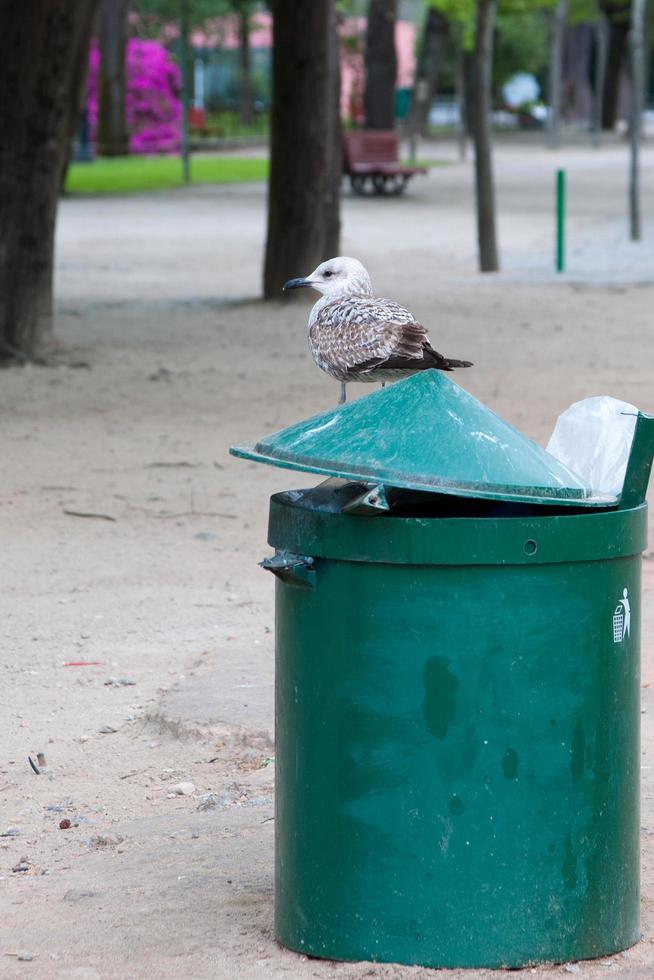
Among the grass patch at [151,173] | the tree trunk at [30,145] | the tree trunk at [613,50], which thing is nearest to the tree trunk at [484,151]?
the tree trunk at [30,145]

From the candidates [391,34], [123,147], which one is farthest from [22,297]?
[123,147]

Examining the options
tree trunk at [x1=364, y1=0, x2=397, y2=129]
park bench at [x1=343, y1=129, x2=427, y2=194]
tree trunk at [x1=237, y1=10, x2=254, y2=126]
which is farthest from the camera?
tree trunk at [x1=237, y1=10, x2=254, y2=126]

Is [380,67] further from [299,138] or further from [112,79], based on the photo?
[299,138]

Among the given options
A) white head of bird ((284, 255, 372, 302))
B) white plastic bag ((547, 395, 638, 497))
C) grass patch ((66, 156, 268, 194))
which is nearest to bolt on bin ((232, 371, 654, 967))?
white plastic bag ((547, 395, 638, 497))

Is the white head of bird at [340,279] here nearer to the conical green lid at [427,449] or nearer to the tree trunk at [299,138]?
the conical green lid at [427,449]

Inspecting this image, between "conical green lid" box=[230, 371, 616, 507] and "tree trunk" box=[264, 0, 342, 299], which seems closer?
"conical green lid" box=[230, 371, 616, 507]

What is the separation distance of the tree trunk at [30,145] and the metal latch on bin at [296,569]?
8744 millimetres

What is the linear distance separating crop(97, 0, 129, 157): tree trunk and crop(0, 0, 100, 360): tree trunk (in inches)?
1234

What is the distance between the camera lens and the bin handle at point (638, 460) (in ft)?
11.0

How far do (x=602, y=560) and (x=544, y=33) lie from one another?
225 ft

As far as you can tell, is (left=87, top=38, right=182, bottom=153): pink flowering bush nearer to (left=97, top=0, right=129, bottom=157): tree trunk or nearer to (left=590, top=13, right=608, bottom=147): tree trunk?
(left=97, top=0, right=129, bottom=157): tree trunk

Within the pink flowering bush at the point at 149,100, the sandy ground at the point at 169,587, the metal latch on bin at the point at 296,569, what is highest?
the pink flowering bush at the point at 149,100

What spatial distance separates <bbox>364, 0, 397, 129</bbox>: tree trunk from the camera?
123 feet

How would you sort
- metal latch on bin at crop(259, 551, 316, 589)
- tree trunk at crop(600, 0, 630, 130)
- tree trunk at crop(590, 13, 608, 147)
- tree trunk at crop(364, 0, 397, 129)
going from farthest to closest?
tree trunk at crop(600, 0, 630, 130), tree trunk at crop(590, 13, 608, 147), tree trunk at crop(364, 0, 397, 129), metal latch on bin at crop(259, 551, 316, 589)
